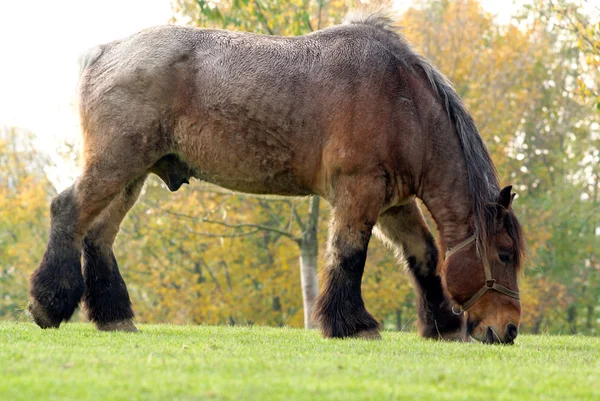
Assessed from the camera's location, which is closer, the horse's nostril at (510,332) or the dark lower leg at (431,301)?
the horse's nostril at (510,332)

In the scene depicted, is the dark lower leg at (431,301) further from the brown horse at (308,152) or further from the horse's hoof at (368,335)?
the horse's hoof at (368,335)

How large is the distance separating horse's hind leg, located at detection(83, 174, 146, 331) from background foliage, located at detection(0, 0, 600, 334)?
15.0 meters

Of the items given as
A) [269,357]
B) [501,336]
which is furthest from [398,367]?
[501,336]

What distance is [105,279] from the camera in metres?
9.04

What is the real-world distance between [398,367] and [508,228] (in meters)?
3.08

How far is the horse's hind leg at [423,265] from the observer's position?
910 centimetres

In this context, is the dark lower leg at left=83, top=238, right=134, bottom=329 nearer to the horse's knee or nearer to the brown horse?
the brown horse

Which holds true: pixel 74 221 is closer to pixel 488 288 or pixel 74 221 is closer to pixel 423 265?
pixel 423 265

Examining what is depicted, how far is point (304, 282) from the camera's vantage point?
1956 centimetres

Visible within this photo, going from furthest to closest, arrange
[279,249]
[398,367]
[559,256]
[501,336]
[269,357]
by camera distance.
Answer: [559,256] < [279,249] < [501,336] < [269,357] < [398,367]

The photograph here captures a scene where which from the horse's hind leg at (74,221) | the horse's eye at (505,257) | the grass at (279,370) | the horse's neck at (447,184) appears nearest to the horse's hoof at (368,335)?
the grass at (279,370)

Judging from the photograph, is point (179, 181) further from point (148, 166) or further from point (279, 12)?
point (279, 12)

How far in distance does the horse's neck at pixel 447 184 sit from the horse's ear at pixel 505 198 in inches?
13.7

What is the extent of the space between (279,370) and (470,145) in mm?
3964
